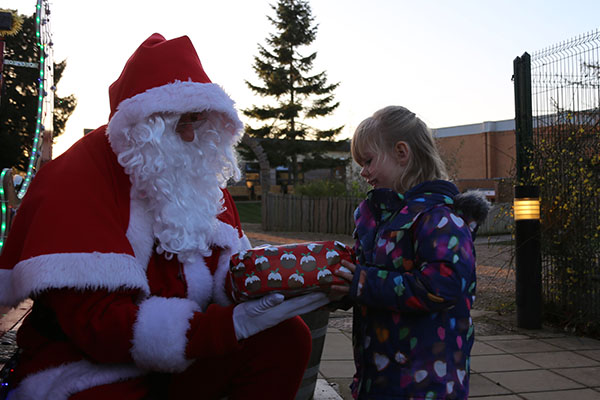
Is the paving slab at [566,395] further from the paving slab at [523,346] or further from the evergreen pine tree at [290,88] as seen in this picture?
the evergreen pine tree at [290,88]

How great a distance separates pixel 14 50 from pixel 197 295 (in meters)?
3.21

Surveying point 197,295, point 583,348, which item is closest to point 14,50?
point 197,295

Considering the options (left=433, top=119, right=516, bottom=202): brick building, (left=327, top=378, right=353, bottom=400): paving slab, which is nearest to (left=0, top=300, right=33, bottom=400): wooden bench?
(left=327, top=378, right=353, bottom=400): paving slab

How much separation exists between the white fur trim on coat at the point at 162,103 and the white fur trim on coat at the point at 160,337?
64 centimetres

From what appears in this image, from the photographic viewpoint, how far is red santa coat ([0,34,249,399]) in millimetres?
1676

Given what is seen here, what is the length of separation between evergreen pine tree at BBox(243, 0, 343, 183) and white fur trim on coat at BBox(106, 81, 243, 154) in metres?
25.3

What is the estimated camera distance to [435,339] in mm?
1831

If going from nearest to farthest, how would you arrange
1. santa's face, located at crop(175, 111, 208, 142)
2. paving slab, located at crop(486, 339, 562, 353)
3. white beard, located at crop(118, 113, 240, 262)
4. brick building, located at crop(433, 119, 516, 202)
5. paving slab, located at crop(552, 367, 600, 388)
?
white beard, located at crop(118, 113, 240, 262)
santa's face, located at crop(175, 111, 208, 142)
paving slab, located at crop(552, 367, 600, 388)
paving slab, located at crop(486, 339, 562, 353)
brick building, located at crop(433, 119, 516, 202)

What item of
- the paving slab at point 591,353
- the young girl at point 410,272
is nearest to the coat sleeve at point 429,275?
the young girl at point 410,272

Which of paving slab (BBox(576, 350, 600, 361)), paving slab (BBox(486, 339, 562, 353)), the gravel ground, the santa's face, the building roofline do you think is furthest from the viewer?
the building roofline

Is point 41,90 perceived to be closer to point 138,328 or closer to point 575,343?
point 138,328

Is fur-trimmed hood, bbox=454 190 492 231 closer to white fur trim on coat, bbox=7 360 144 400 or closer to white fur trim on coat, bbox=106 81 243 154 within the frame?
white fur trim on coat, bbox=106 81 243 154

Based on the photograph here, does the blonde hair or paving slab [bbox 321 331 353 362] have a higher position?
the blonde hair

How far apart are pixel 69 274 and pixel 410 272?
1096 millimetres
